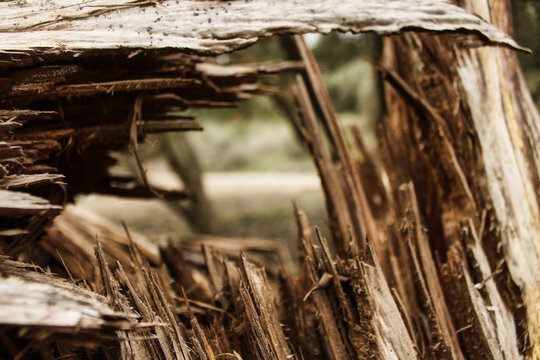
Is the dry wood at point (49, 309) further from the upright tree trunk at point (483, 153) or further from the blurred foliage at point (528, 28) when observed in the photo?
the blurred foliage at point (528, 28)

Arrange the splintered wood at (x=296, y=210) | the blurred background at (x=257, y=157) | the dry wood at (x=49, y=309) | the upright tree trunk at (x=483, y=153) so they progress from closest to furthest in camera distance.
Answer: the dry wood at (x=49, y=309), the splintered wood at (x=296, y=210), the upright tree trunk at (x=483, y=153), the blurred background at (x=257, y=157)

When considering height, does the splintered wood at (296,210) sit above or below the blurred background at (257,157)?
below

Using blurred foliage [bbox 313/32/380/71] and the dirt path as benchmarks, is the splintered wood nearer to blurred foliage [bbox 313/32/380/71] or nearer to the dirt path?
the dirt path

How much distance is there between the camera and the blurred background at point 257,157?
411cm

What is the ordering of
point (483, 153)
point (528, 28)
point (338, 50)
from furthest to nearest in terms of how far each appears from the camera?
1. point (338, 50)
2. point (528, 28)
3. point (483, 153)

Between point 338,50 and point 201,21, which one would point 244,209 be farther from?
point 201,21

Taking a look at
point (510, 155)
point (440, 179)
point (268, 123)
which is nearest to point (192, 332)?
point (440, 179)

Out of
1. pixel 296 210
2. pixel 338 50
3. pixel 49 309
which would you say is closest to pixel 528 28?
pixel 296 210

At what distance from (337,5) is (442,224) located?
33.5 inches

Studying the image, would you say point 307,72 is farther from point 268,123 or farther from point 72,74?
point 268,123

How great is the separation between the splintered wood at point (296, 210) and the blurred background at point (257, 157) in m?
0.24

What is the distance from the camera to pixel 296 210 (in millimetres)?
1638

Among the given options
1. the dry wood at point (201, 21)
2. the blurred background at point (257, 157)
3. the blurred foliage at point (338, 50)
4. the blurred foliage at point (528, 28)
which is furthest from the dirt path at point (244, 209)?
the dry wood at point (201, 21)

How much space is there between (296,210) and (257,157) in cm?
796
